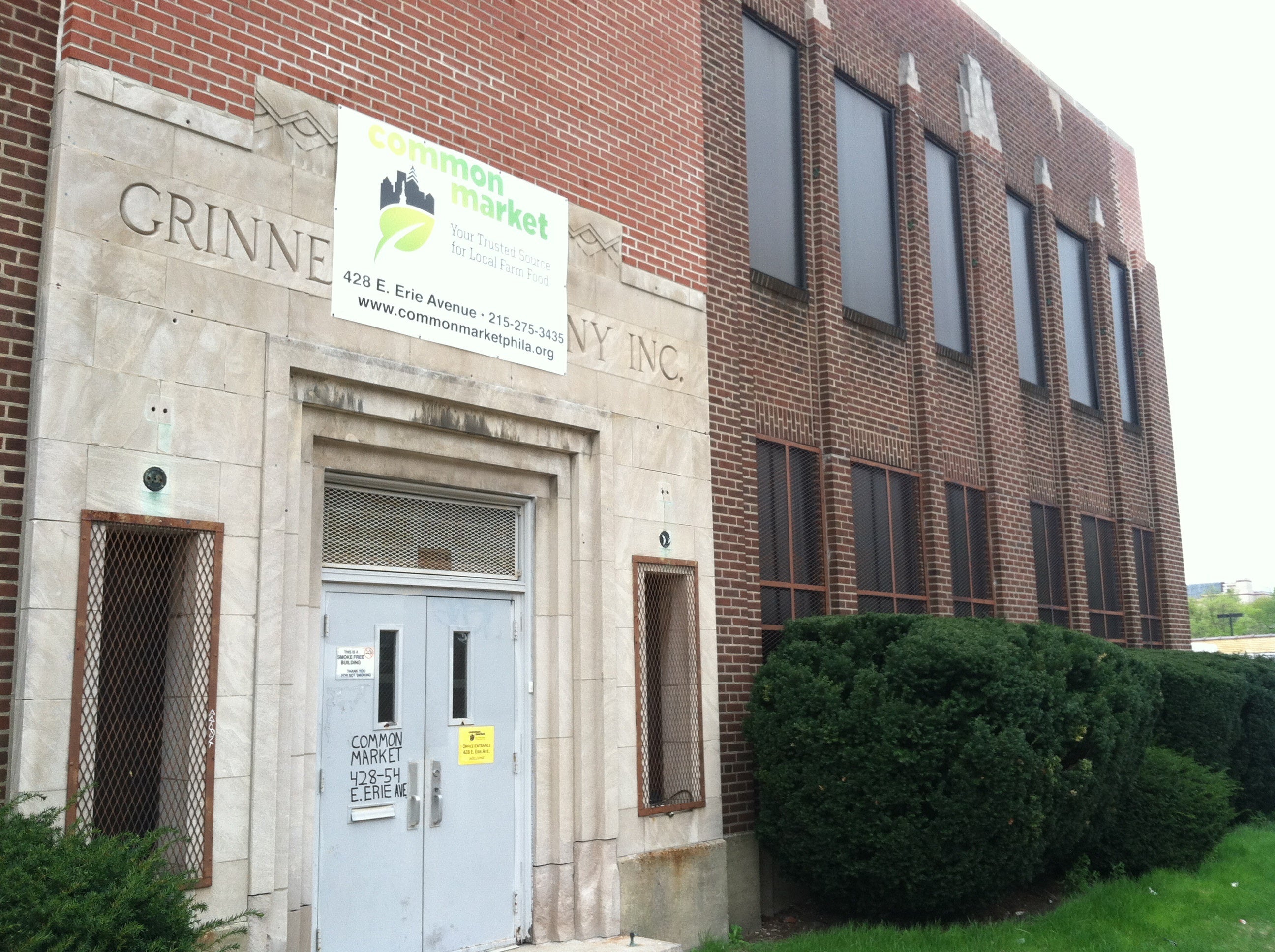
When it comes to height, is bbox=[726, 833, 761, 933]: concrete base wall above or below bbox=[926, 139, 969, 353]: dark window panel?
below

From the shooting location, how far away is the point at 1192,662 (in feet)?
48.1

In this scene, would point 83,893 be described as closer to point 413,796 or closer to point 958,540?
point 413,796

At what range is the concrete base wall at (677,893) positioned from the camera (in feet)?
28.2

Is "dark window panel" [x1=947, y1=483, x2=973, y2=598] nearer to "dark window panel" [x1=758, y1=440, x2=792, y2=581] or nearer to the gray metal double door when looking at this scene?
"dark window panel" [x1=758, y1=440, x2=792, y2=581]

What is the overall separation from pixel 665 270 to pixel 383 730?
4.45 m

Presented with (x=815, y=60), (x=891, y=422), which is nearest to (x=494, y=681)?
(x=891, y=422)

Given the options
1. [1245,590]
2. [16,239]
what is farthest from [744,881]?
[1245,590]

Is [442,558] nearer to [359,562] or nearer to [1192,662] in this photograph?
[359,562]

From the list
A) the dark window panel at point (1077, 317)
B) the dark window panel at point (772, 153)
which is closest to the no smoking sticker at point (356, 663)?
the dark window panel at point (772, 153)

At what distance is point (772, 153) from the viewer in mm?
12055

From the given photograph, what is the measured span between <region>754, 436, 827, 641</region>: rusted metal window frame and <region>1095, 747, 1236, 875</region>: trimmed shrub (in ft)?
11.2

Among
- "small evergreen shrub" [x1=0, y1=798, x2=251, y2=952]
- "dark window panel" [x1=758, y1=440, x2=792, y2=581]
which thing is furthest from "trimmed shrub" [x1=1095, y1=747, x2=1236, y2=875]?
"small evergreen shrub" [x1=0, y1=798, x2=251, y2=952]

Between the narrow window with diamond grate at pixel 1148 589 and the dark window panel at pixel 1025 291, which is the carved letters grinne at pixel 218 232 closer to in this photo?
the dark window panel at pixel 1025 291

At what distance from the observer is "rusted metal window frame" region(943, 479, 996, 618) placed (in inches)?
534
